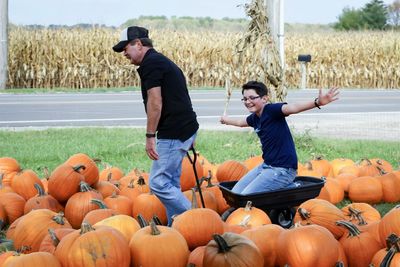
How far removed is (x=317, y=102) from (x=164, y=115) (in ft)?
3.86

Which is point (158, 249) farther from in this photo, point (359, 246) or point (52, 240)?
point (359, 246)

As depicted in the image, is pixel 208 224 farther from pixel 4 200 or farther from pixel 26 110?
pixel 26 110

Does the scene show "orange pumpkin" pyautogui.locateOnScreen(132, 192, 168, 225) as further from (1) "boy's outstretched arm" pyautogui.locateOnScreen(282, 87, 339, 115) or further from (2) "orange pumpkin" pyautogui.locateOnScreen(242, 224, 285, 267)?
(2) "orange pumpkin" pyautogui.locateOnScreen(242, 224, 285, 267)

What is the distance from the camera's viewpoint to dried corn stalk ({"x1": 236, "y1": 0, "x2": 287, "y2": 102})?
31.7ft

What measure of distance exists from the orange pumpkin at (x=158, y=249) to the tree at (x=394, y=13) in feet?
224

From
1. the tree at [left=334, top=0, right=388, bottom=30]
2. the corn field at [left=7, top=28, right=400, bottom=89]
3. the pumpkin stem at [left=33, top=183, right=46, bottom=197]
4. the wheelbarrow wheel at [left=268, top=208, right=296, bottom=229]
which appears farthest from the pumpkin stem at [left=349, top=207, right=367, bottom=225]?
the tree at [left=334, top=0, right=388, bottom=30]

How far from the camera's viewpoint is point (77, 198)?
17.9 ft

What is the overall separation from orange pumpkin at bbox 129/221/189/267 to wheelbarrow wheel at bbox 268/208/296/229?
6.03 feet

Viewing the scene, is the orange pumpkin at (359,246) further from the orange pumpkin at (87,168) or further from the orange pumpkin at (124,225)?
the orange pumpkin at (87,168)

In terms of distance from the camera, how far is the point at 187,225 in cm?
399

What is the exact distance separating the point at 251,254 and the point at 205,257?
208 mm

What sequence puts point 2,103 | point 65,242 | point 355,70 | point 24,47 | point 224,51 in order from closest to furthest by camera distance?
point 65,242, point 2,103, point 24,47, point 224,51, point 355,70

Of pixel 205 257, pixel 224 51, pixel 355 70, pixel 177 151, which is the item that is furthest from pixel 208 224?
pixel 355 70

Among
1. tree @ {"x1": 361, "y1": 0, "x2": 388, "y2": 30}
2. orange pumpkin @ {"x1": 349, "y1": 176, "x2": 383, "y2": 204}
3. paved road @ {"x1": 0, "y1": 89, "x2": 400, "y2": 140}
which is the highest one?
tree @ {"x1": 361, "y1": 0, "x2": 388, "y2": 30}
